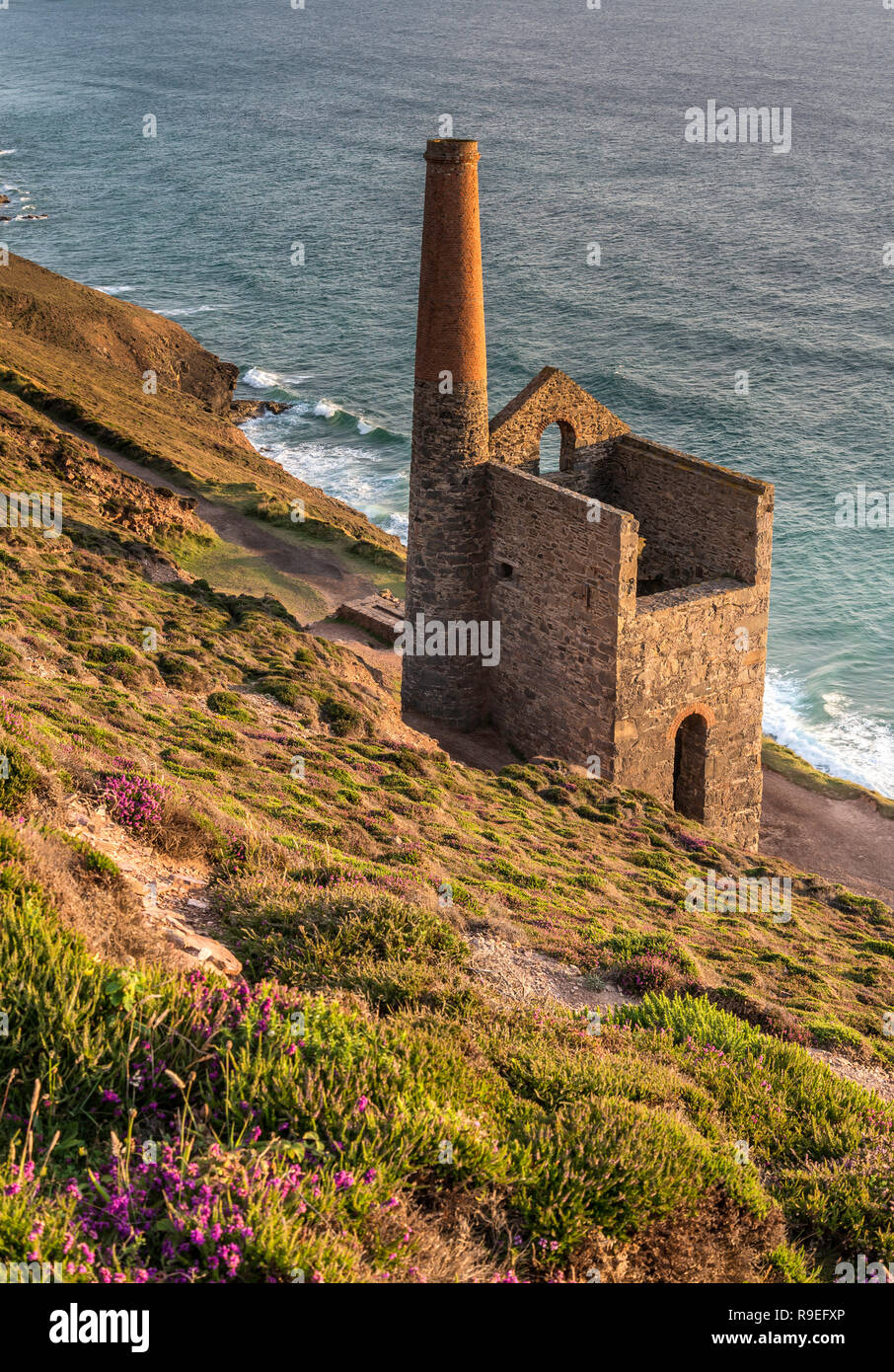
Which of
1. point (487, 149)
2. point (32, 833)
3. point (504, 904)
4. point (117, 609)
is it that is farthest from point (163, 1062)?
point (487, 149)

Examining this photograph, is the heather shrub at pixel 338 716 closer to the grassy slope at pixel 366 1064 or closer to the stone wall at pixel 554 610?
the grassy slope at pixel 366 1064

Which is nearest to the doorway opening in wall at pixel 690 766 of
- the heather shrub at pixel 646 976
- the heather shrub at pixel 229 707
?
the heather shrub at pixel 229 707

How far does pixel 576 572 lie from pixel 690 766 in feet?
19.9

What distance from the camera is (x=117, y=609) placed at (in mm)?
24766

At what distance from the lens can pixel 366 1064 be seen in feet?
25.4

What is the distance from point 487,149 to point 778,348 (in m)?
61.4

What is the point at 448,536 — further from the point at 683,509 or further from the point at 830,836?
the point at 830,836

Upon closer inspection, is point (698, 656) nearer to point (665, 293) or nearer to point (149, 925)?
point (149, 925)

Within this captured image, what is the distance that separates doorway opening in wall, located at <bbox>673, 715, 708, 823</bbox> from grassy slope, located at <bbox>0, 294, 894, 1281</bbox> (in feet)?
28.9

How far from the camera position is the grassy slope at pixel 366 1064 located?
21.3ft

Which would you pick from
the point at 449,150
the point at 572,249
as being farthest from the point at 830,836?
the point at 572,249

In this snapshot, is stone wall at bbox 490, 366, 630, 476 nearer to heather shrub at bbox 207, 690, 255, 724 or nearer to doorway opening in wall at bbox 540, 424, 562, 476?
heather shrub at bbox 207, 690, 255, 724
